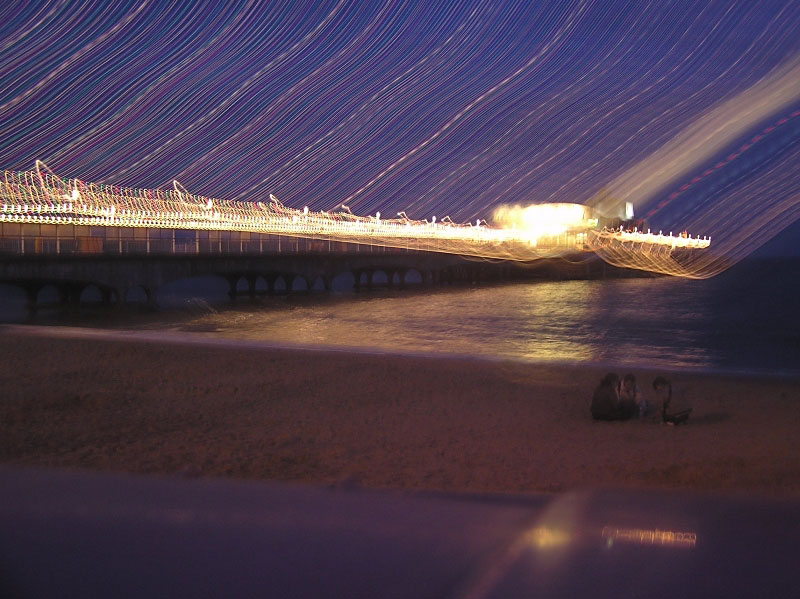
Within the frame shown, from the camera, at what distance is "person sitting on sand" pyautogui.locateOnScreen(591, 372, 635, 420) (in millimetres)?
8891

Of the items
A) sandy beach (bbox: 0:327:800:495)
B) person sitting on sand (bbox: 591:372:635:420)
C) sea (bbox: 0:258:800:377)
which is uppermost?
person sitting on sand (bbox: 591:372:635:420)

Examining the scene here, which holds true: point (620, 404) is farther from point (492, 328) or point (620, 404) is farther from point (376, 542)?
point (492, 328)

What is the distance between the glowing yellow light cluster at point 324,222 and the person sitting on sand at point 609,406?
3162 cm

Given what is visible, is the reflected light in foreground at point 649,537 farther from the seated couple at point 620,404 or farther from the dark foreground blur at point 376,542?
the seated couple at point 620,404

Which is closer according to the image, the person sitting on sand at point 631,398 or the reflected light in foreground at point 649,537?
the reflected light in foreground at point 649,537

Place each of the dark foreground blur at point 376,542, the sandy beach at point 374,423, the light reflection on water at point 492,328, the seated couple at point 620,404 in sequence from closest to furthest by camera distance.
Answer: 1. the dark foreground blur at point 376,542
2. the sandy beach at point 374,423
3. the seated couple at point 620,404
4. the light reflection on water at point 492,328

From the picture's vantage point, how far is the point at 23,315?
33.9 metres

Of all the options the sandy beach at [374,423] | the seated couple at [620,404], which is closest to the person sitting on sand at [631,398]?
the seated couple at [620,404]

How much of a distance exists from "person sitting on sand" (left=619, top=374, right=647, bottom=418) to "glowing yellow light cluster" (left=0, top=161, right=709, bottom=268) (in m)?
31.7

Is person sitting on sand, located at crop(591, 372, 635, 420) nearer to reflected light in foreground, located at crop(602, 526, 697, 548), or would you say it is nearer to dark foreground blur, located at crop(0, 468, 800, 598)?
dark foreground blur, located at crop(0, 468, 800, 598)

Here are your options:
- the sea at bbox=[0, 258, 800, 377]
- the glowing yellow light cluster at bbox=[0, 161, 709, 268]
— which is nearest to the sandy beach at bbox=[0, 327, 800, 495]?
the sea at bbox=[0, 258, 800, 377]

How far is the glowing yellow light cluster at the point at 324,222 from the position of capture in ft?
129

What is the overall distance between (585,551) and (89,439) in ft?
17.8

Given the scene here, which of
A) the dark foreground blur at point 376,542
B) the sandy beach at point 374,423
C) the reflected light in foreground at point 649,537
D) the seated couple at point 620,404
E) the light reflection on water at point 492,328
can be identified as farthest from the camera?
the light reflection on water at point 492,328
